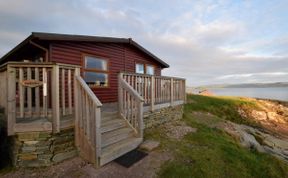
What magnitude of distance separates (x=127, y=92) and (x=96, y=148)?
79.0 inches

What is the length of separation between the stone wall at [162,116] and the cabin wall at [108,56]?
76.5 inches

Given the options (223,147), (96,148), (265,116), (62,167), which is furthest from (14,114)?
(265,116)

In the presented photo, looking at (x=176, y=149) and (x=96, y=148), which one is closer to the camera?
(x=96, y=148)

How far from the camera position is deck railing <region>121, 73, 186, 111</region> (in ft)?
17.9

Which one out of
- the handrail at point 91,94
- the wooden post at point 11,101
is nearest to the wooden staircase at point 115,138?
the handrail at point 91,94

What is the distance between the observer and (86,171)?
3.21 m

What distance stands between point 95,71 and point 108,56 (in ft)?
3.67

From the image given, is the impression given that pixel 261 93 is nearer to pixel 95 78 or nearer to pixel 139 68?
pixel 139 68

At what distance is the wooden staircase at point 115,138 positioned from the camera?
357 cm

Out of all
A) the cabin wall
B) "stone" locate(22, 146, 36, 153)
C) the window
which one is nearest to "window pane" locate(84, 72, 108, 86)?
the window

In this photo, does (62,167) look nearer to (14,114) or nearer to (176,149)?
(14,114)

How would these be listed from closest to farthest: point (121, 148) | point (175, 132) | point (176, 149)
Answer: point (121, 148), point (176, 149), point (175, 132)

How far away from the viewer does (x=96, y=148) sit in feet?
10.7

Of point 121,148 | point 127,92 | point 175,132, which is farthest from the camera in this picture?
point 175,132
